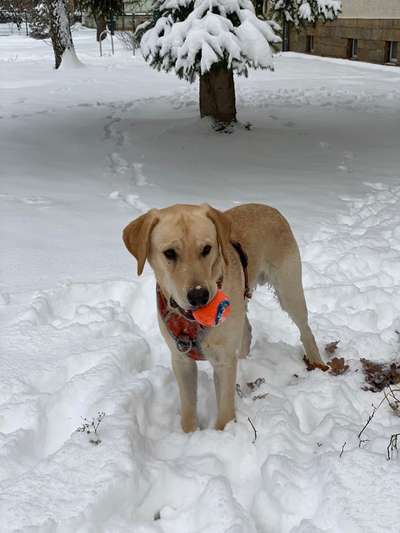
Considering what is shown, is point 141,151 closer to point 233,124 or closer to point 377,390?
point 233,124

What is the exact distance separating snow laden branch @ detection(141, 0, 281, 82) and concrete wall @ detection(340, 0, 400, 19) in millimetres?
13601

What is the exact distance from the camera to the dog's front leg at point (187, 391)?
128 inches

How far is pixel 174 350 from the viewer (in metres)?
3.17

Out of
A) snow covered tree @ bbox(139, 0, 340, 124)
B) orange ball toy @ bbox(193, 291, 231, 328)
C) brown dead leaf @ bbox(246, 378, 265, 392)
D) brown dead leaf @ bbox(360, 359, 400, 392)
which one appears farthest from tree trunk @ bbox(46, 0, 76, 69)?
orange ball toy @ bbox(193, 291, 231, 328)

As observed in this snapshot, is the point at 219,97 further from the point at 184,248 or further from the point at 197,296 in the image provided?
the point at 197,296

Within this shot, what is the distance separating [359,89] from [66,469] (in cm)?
1592

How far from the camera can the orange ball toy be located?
9.03 ft

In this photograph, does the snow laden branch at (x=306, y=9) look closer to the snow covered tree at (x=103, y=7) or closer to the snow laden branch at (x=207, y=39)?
the snow laden branch at (x=207, y=39)

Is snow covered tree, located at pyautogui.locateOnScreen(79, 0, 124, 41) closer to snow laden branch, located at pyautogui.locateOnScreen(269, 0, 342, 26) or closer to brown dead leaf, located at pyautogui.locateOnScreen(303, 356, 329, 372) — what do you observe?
snow laden branch, located at pyautogui.locateOnScreen(269, 0, 342, 26)

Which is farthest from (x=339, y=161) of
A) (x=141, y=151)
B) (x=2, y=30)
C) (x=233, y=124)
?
(x=2, y=30)

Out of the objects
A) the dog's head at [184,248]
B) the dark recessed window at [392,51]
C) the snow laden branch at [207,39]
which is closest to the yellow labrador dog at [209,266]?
the dog's head at [184,248]

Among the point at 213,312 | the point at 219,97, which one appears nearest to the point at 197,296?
the point at 213,312

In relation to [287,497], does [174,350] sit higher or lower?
higher

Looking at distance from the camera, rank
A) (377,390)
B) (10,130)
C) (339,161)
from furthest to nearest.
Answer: (10,130)
(339,161)
(377,390)
